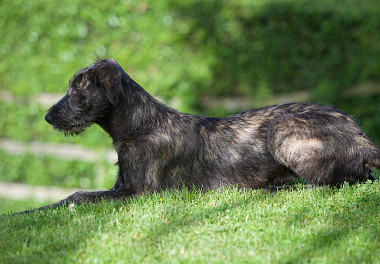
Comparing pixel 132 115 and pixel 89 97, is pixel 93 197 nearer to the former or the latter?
pixel 132 115

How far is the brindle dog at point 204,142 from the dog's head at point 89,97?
1 centimetres

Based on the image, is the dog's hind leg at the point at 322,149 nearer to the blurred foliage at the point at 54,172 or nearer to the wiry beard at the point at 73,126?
the wiry beard at the point at 73,126

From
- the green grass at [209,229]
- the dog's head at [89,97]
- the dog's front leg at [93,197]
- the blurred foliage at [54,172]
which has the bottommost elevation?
the green grass at [209,229]

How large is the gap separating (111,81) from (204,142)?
1359mm

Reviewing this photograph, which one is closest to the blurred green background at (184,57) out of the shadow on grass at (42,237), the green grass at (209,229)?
the green grass at (209,229)

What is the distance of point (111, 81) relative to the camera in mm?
6074

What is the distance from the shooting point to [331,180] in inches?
235

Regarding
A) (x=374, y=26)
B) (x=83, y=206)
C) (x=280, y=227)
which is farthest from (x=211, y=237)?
(x=374, y=26)

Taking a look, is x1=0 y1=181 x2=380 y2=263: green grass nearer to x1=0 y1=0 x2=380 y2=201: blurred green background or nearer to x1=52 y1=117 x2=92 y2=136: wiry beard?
x1=52 y1=117 x2=92 y2=136: wiry beard

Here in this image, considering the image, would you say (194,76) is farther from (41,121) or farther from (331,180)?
(331,180)

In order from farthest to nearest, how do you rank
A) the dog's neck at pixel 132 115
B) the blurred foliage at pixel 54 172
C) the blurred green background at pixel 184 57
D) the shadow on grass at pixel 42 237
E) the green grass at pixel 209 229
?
1. the blurred foliage at pixel 54 172
2. the blurred green background at pixel 184 57
3. the dog's neck at pixel 132 115
4. the shadow on grass at pixel 42 237
5. the green grass at pixel 209 229

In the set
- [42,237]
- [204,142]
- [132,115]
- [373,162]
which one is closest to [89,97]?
[132,115]

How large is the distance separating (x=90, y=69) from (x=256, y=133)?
218 cm

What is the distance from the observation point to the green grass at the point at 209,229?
4.23 metres
